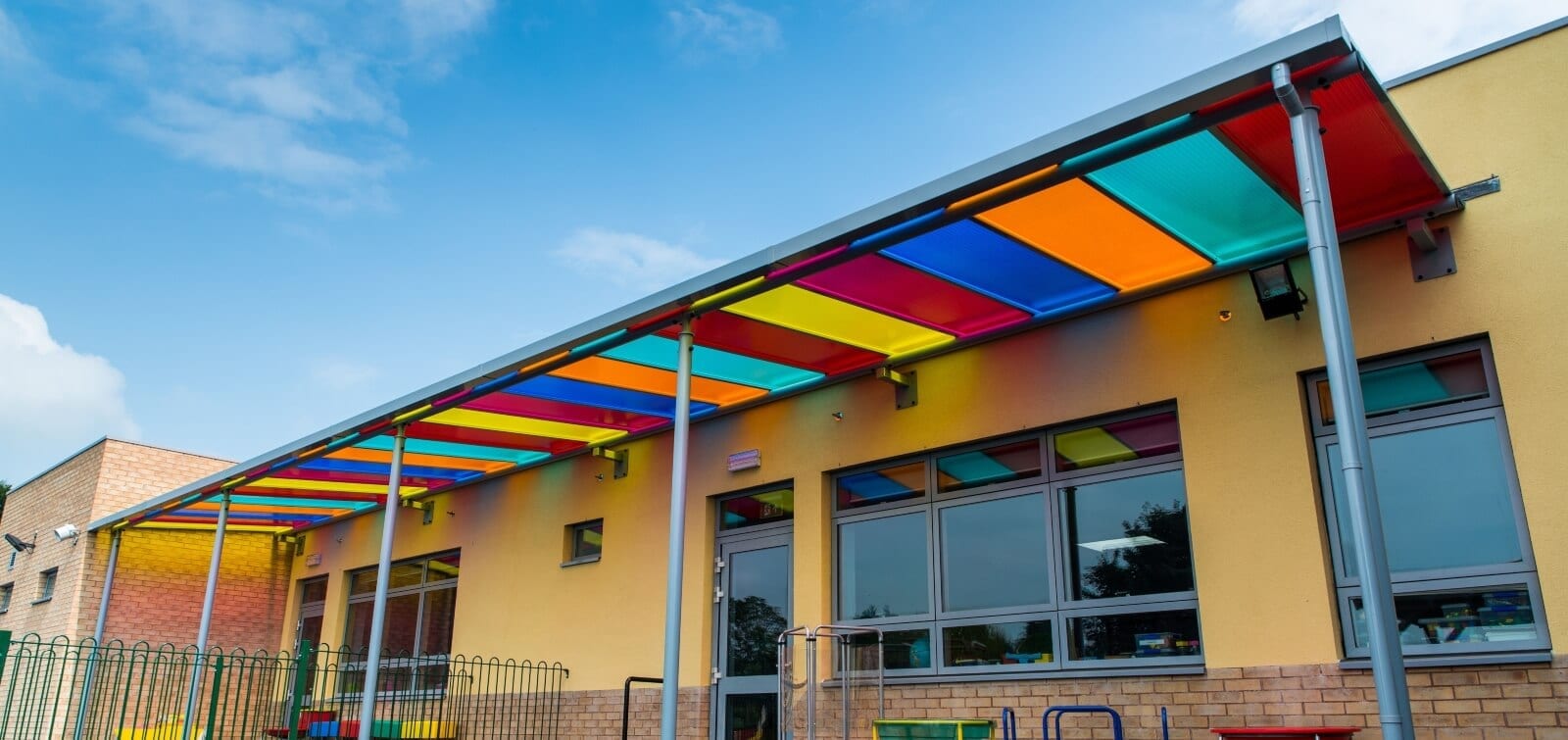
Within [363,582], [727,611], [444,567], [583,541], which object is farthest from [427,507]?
[727,611]

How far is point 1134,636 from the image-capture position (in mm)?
5609

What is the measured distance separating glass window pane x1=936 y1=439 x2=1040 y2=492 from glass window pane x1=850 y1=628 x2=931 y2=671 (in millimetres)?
929

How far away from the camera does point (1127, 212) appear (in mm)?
4934

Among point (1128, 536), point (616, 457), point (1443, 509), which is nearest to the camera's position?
point (1443, 509)

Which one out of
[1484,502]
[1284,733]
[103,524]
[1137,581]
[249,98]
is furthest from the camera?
[249,98]

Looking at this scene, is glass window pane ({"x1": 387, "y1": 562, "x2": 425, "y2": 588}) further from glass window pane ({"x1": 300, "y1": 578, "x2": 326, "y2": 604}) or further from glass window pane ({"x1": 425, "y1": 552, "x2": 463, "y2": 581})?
glass window pane ({"x1": 300, "y1": 578, "x2": 326, "y2": 604})

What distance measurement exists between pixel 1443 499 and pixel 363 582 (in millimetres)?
10702

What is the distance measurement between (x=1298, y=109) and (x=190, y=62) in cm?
1604

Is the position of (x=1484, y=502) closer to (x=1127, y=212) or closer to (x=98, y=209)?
(x=1127, y=212)

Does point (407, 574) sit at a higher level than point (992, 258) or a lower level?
lower

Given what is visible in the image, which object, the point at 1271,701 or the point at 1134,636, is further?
the point at 1134,636

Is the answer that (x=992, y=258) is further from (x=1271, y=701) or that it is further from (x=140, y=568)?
(x=140, y=568)

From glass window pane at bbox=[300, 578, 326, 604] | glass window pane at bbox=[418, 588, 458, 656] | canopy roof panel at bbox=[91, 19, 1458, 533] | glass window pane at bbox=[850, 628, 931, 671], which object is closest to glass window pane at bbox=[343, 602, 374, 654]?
glass window pane at bbox=[300, 578, 326, 604]

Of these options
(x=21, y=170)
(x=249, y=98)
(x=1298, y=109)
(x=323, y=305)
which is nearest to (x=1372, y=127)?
(x=1298, y=109)
